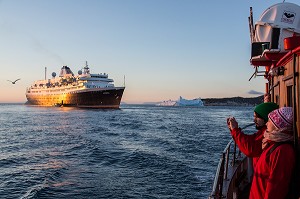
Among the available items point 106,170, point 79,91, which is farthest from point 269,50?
point 79,91

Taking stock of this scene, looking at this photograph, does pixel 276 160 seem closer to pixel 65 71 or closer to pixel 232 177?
pixel 232 177

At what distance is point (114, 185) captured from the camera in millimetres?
12258

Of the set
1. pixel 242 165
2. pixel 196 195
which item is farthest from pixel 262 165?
pixel 196 195

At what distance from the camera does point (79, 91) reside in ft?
310

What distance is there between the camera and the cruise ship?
91188mm

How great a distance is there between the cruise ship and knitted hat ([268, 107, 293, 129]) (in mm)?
86148

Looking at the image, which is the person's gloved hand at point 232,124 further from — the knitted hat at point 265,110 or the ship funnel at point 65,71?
the ship funnel at point 65,71

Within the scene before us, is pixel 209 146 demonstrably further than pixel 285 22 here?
Yes

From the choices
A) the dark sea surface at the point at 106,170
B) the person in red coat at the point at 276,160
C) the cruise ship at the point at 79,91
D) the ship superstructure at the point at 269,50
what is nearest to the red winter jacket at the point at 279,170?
the person in red coat at the point at 276,160

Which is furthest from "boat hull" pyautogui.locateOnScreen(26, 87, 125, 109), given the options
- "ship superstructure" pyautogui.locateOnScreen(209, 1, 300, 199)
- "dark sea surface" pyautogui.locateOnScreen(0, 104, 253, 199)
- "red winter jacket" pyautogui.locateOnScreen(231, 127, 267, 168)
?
"red winter jacket" pyautogui.locateOnScreen(231, 127, 267, 168)

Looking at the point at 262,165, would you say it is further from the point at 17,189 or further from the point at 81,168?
the point at 81,168

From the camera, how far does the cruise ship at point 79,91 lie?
91188 mm

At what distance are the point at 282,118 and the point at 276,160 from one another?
46cm

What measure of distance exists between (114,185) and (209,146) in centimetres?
1250
